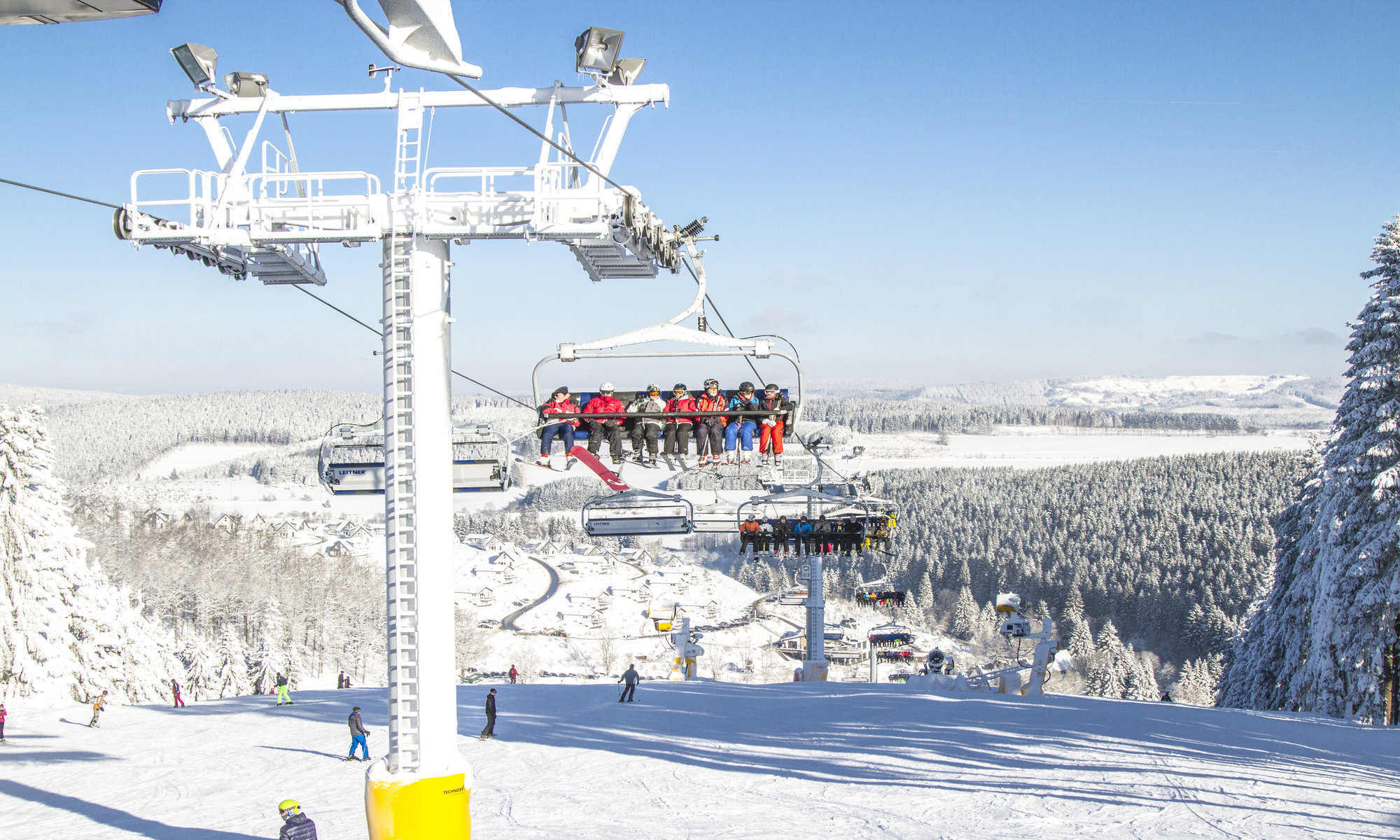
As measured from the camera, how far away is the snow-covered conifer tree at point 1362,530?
19.8 metres

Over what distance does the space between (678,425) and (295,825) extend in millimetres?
6114

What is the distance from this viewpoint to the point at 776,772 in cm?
1448

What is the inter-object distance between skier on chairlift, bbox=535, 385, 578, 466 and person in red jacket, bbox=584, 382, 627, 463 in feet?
0.76

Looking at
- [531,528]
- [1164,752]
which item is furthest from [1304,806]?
[531,528]

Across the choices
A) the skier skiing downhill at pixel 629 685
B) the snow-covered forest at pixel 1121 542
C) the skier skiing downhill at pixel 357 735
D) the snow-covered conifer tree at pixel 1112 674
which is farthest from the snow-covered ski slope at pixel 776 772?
the snow-covered forest at pixel 1121 542

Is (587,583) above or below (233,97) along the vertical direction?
below

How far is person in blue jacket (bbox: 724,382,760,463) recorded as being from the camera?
37.6 ft

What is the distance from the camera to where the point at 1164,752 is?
1461 cm

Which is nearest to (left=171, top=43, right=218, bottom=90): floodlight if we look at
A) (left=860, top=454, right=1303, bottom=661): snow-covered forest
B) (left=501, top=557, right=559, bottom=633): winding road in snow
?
(left=501, top=557, right=559, bottom=633): winding road in snow

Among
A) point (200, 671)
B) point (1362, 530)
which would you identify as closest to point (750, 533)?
point (1362, 530)

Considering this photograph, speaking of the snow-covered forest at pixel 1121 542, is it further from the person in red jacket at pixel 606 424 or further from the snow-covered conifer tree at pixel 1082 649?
the person in red jacket at pixel 606 424

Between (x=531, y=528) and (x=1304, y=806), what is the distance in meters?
135

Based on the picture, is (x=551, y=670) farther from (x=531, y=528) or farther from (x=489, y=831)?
(x=531, y=528)

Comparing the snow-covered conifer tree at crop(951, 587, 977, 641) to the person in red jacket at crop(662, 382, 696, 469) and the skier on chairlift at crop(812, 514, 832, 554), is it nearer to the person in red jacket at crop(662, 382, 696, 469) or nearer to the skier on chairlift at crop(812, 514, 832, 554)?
the skier on chairlift at crop(812, 514, 832, 554)
